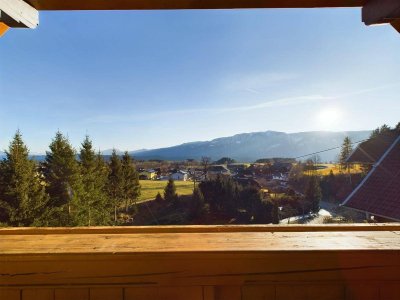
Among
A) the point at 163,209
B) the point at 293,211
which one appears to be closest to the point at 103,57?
the point at 163,209

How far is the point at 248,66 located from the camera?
23438 millimetres

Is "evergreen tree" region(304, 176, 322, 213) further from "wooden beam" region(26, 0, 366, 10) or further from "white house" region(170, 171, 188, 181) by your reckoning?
"wooden beam" region(26, 0, 366, 10)

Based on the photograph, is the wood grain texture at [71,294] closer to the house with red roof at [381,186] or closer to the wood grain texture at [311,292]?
the wood grain texture at [311,292]

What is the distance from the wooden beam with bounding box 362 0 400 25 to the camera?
3.07ft

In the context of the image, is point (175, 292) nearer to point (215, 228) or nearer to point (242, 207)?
point (215, 228)

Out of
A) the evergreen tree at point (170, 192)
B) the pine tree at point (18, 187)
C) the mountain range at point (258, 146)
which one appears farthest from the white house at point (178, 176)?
the mountain range at point (258, 146)

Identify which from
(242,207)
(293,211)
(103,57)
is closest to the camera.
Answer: (293,211)

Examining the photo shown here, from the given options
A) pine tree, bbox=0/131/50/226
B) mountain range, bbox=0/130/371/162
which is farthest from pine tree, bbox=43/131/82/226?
mountain range, bbox=0/130/371/162

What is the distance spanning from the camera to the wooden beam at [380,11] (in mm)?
937

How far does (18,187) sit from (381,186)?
13406 mm

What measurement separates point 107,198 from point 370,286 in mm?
19712

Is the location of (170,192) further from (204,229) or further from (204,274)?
(204,274)

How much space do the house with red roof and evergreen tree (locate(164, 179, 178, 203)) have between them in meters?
14.8

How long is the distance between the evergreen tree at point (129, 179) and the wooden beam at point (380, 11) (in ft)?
67.1
